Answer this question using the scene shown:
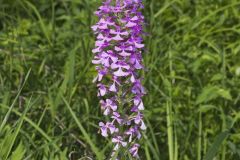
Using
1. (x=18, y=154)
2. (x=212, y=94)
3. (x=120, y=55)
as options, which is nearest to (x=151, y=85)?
(x=212, y=94)

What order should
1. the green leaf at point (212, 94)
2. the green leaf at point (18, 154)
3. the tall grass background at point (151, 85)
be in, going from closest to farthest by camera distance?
the green leaf at point (18, 154) < the tall grass background at point (151, 85) < the green leaf at point (212, 94)

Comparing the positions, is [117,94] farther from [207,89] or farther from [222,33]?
[222,33]

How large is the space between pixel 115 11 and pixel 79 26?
2102 millimetres

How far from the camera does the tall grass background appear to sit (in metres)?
3.14

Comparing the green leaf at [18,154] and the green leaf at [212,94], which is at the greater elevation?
the green leaf at [212,94]

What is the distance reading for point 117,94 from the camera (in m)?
2.37

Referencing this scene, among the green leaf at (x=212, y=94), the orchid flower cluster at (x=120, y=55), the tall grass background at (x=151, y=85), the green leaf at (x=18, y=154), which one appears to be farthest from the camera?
the green leaf at (x=212, y=94)

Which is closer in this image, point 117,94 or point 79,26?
point 117,94

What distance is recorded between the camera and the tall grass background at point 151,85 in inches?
124

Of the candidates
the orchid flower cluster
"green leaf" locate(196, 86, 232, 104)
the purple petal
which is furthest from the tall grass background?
the purple petal

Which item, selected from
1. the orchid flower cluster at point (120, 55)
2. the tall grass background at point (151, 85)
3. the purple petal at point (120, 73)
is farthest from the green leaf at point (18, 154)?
the purple petal at point (120, 73)

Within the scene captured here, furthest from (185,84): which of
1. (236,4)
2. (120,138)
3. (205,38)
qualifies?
(120,138)

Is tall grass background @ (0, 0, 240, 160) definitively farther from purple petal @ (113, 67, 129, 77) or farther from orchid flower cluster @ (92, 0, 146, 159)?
purple petal @ (113, 67, 129, 77)

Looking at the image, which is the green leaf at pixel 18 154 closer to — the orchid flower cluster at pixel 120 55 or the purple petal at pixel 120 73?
the orchid flower cluster at pixel 120 55
